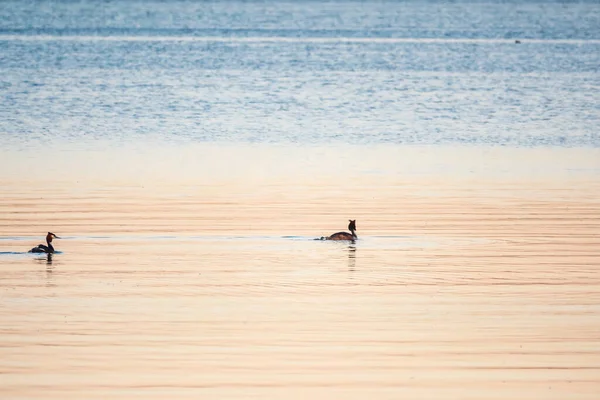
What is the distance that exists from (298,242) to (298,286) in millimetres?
2394

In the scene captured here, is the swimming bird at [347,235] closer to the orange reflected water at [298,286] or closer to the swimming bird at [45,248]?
the orange reflected water at [298,286]

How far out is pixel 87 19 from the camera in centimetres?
10538

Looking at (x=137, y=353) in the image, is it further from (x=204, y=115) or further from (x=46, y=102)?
(x=46, y=102)

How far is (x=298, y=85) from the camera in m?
43.5

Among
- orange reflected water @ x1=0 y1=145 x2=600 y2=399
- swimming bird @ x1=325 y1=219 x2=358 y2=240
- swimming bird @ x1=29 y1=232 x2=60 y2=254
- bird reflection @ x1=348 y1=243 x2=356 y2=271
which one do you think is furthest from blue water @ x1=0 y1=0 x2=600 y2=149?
swimming bird @ x1=29 y1=232 x2=60 y2=254

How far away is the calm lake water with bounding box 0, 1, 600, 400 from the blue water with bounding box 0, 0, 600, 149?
0.21 m

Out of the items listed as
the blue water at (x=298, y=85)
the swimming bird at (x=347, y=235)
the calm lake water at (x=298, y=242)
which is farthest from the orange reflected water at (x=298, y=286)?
the blue water at (x=298, y=85)

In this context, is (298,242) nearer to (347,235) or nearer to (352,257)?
(347,235)

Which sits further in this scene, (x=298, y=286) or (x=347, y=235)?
(x=347, y=235)

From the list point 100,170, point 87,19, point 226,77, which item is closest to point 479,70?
point 226,77

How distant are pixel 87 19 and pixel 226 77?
200 ft

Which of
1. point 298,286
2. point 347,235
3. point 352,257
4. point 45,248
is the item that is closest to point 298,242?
point 347,235

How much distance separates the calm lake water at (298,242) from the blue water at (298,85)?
0.21 m

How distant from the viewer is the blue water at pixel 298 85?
96.1 feet
